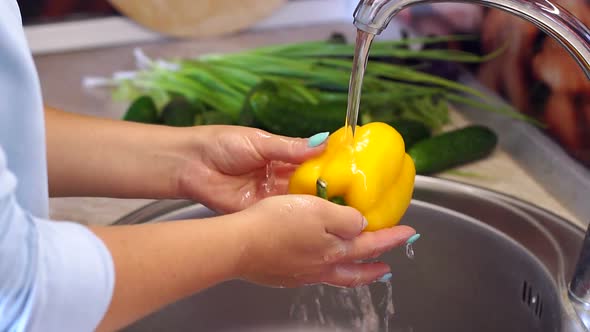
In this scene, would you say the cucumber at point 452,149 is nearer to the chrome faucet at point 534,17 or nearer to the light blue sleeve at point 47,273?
the chrome faucet at point 534,17

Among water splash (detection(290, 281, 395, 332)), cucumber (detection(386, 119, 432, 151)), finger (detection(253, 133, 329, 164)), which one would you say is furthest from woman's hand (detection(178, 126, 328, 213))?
cucumber (detection(386, 119, 432, 151))

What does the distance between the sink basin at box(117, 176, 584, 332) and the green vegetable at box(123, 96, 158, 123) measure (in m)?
0.27

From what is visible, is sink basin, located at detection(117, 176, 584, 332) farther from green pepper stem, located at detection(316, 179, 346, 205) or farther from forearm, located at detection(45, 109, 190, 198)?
green pepper stem, located at detection(316, 179, 346, 205)

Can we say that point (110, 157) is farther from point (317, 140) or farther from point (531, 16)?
point (531, 16)

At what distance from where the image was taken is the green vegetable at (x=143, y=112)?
47.8 inches

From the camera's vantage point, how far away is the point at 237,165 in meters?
0.83

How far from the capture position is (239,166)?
2.74ft

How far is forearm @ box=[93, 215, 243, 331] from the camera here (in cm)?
56

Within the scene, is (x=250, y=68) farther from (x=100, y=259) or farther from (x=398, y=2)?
Answer: (x=100, y=259)

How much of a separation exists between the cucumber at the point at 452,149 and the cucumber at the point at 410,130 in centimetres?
2

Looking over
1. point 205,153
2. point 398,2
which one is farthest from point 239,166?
point 398,2

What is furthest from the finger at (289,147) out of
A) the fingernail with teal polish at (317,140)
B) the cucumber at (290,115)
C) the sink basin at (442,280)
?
the cucumber at (290,115)

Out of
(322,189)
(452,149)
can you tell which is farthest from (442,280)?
(322,189)

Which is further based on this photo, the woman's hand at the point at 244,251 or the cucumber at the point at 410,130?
the cucumber at the point at 410,130
